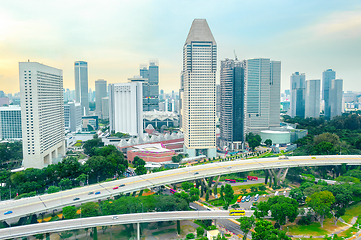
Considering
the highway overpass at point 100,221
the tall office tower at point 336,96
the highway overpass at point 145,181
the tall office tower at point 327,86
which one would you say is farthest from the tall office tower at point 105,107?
the highway overpass at point 100,221

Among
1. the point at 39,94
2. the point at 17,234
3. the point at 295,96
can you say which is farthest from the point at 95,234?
the point at 295,96

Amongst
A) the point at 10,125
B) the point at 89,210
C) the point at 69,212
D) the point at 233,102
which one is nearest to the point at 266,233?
the point at 89,210

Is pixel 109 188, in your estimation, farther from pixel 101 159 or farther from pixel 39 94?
pixel 39 94

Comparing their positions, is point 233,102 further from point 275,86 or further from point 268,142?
point 275,86

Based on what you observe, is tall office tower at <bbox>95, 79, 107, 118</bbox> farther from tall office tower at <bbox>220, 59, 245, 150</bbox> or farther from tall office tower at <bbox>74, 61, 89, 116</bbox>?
tall office tower at <bbox>220, 59, 245, 150</bbox>

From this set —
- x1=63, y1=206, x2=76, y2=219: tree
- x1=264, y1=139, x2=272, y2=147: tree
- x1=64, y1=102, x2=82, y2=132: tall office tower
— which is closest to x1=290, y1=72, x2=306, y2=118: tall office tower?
x1=264, y1=139, x2=272, y2=147: tree

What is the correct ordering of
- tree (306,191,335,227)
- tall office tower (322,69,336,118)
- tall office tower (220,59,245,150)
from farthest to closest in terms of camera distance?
tall office tower (322,69,336,118) → tall office tower (220,59,245,150) → tree (306,191,335,227)
